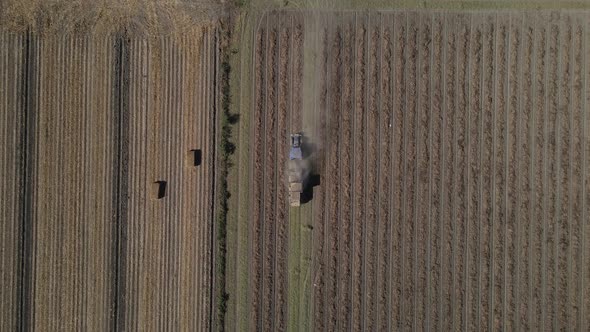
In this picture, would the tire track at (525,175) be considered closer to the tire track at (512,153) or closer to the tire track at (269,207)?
the tire track at (512,153)

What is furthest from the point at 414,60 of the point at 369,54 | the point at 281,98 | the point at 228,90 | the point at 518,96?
the point at 228,90

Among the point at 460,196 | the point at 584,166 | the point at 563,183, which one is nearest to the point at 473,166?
the point at 460,196

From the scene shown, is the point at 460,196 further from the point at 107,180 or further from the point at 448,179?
the point at 107,180

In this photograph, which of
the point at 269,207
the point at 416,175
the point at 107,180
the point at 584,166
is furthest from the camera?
the point at 107,180

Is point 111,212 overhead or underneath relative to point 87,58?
underneath

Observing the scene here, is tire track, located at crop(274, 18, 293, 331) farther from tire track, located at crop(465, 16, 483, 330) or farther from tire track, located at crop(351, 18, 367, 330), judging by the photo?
tire track, located at crop(465, 16, 483, 330)

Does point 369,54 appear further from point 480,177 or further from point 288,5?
point 480,177

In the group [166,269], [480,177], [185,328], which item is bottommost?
[185,328]
